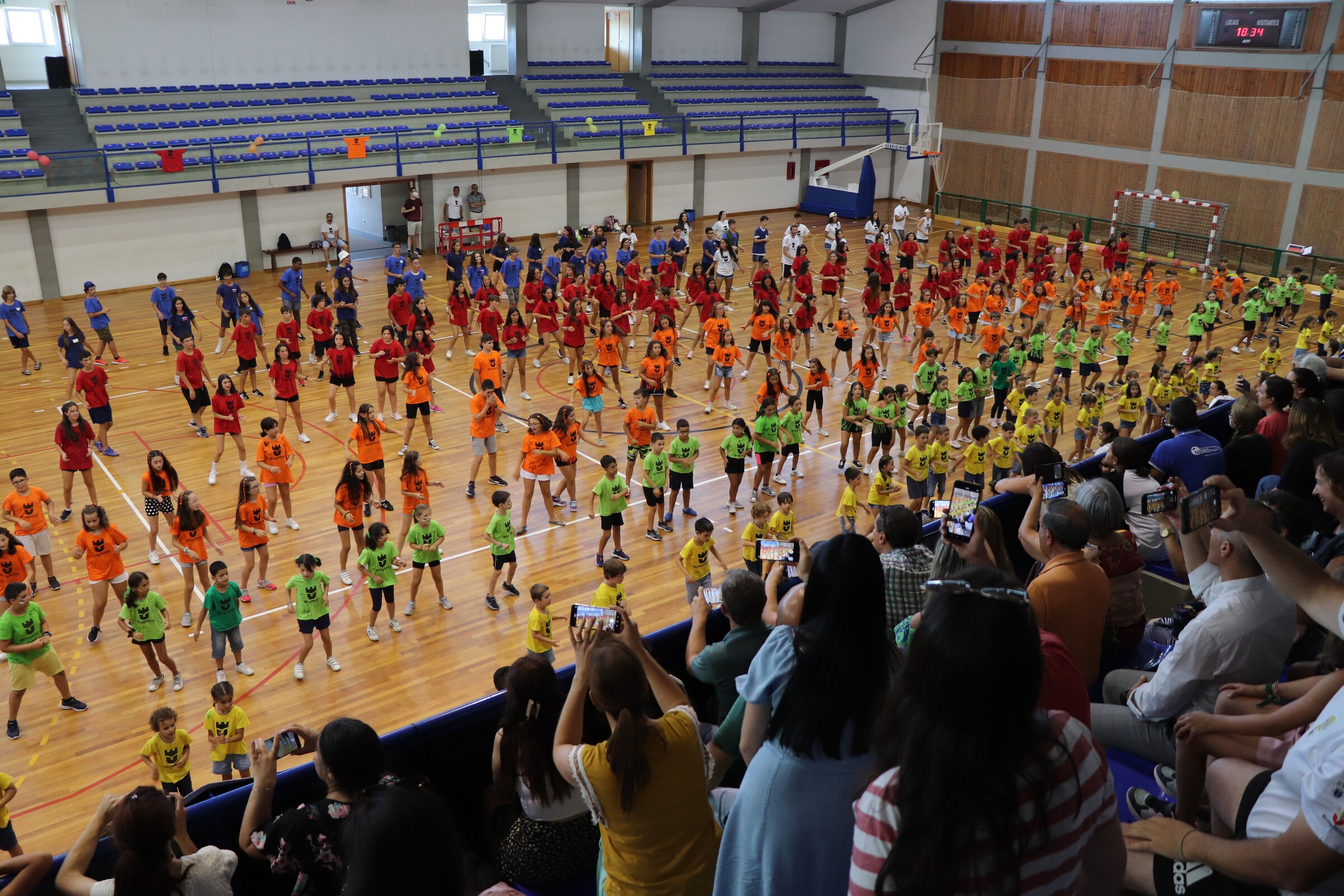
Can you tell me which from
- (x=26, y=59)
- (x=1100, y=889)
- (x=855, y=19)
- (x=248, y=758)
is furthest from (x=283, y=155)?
Result: (x=1100, y=889)

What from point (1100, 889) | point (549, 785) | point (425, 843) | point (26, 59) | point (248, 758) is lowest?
point (248, 758)

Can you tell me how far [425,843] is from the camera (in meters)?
2.68

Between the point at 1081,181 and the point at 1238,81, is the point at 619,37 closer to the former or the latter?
the point at 1081,181

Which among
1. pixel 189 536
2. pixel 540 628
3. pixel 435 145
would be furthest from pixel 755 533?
pixel 435 145

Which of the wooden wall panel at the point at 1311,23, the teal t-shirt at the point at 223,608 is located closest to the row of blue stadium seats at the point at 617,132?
the wooden wall panel at the point at 1311,23

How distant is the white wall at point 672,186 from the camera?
3009cm

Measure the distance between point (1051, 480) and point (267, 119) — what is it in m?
22.9

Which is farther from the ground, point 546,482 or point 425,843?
point 425,843

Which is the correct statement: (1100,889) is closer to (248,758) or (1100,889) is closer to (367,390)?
(248,758)

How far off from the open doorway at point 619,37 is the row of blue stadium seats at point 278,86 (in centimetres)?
579

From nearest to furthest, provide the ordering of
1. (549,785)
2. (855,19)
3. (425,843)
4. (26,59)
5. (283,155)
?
(425,843) < (549,785) < (283,155) < (26,59) < (855,19)

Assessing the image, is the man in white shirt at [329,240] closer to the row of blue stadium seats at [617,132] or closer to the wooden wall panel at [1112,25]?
the row of blue stadium seats at [617,132]

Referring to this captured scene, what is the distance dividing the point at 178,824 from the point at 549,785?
146 cm

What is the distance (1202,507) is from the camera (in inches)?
135
